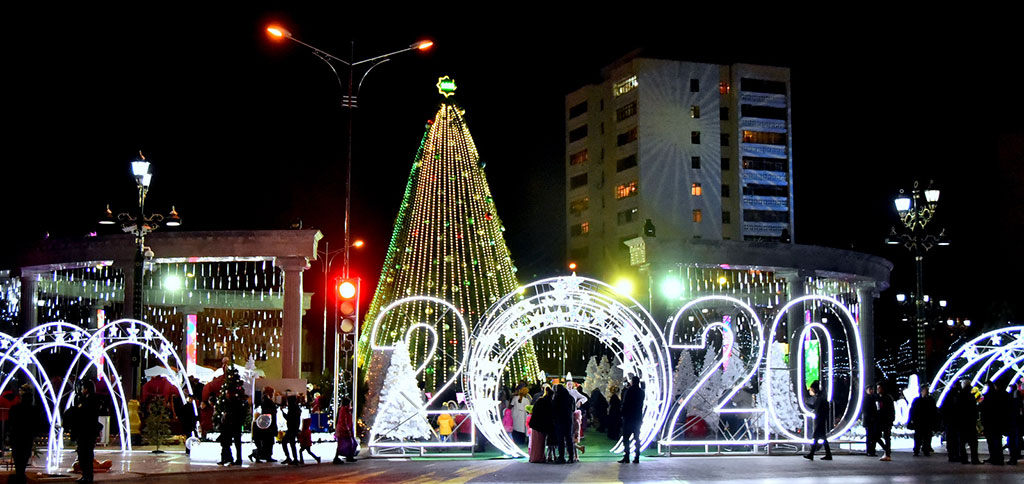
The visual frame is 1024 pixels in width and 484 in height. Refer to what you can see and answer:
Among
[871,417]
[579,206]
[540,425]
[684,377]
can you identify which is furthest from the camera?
[579,206]

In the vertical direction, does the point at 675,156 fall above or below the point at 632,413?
above

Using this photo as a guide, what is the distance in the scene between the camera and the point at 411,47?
25297mm

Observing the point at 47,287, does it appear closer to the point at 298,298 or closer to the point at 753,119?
the point at 298,298

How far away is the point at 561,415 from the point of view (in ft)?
69.6

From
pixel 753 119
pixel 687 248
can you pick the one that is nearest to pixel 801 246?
pixel 687 248

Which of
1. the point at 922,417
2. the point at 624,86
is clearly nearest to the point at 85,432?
the point at 922,417

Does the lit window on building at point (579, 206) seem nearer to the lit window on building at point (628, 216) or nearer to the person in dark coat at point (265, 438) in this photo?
the lit window on building at point (628, 216)

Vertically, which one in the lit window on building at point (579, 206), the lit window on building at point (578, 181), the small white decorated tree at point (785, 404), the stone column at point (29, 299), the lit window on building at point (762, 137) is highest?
the lit window on building at point (762, 137)

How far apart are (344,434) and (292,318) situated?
48.5 ft

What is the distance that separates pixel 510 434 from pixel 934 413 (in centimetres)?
890

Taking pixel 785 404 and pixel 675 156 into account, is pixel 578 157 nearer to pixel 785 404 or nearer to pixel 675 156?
pixel 675 156

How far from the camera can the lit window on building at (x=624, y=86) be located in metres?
92.0

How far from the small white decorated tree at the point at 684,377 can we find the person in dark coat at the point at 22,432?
60.7 ft

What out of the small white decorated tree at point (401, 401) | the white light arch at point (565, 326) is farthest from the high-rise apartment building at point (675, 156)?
the white light arch at point (565, 326)
